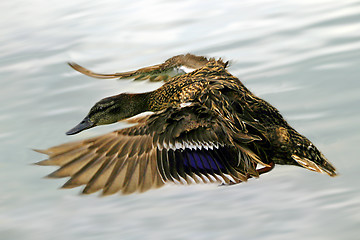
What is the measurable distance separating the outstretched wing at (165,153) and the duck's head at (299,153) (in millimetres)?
340

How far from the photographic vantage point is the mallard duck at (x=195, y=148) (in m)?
5.61

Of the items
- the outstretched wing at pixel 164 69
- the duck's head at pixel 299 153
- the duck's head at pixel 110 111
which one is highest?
the outstretched wing at pixel 164 69

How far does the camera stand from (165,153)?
19.1 feet

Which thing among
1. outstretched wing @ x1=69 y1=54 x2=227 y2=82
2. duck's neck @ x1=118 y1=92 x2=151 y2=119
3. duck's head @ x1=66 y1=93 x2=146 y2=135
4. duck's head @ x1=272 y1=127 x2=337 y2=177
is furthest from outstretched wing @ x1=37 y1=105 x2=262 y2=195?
outstretched wing @ x1=69 y1=54 x2=227 y2=82

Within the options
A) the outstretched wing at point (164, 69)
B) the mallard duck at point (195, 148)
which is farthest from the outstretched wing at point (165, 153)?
the outstretched wing at point (164, 69)

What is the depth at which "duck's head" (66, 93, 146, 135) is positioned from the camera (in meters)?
7.07

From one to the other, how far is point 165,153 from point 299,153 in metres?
1.26

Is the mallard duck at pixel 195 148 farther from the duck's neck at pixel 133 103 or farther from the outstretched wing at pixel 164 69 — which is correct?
the outstretched wing at pixel 164 69

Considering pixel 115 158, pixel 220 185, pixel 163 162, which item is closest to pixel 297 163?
pixel 220 185

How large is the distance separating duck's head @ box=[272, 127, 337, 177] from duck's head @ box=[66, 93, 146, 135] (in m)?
1.80

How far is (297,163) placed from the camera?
6180mm

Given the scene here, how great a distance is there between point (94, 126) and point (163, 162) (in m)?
1.57

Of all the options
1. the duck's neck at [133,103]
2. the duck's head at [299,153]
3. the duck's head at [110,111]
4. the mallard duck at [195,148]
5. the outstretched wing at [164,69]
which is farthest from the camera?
the outstretched wing at [164,69]

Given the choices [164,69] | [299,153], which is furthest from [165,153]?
[164,69]
